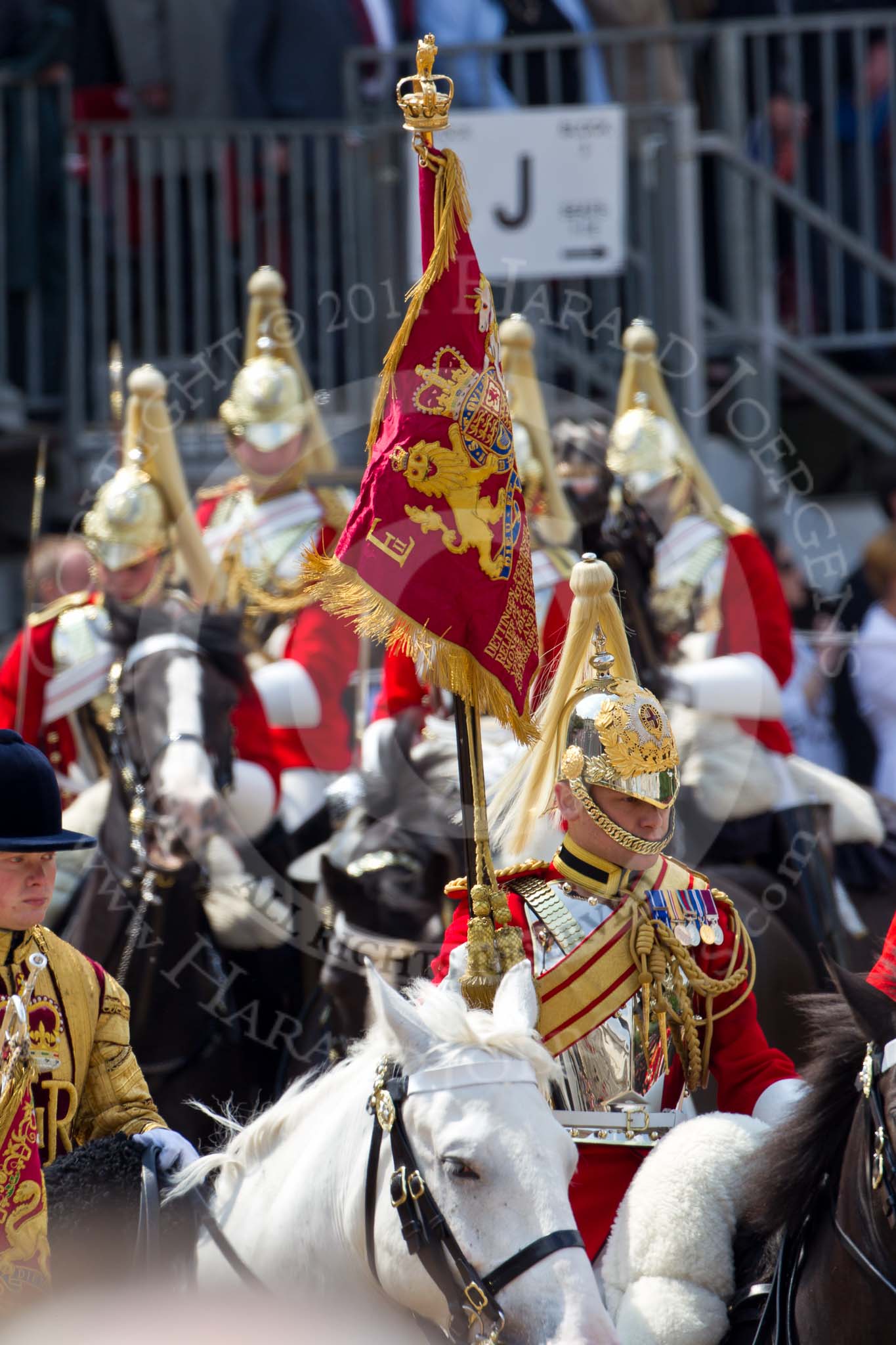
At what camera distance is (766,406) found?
9281 millimetres

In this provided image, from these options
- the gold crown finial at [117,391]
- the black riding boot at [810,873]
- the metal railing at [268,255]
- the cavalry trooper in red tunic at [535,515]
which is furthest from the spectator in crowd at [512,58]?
the black riding boot at [810,873]

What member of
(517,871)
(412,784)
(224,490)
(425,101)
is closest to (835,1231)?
(517,871)

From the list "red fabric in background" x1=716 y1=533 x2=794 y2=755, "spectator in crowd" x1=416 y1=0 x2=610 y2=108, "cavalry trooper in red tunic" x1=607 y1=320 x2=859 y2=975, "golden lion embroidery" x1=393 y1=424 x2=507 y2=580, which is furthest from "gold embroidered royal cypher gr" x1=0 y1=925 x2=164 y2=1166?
"spectator in crowd" x1=416 y1=0 x2=610 y2=108

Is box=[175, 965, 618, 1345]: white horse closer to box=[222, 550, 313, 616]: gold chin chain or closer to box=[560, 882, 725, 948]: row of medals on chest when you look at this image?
box=[560, 882, 725, 948]: row of medals on chest

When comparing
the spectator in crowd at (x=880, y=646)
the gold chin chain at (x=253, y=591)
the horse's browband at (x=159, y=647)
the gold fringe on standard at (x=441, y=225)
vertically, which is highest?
the gold fringe on standard at (x=441, y=225)

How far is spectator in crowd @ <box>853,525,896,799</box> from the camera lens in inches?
306

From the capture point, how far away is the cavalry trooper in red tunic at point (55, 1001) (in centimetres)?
333

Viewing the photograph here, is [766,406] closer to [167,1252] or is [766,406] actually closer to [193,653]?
[193,653]

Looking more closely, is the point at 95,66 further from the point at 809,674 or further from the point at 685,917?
the point at 685,917

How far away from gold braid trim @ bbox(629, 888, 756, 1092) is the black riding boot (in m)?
2.40

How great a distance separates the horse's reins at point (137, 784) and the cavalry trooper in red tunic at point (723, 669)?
1461 millimetres

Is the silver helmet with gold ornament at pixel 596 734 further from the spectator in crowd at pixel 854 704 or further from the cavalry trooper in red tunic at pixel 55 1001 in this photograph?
the spectator in crowd at pixel 854 704

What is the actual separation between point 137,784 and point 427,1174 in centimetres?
290

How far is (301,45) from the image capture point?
962 centimetres
